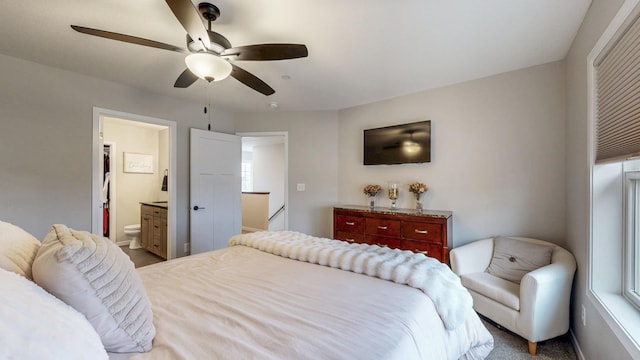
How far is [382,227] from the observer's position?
3150 mm

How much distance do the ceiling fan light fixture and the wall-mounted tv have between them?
231cm

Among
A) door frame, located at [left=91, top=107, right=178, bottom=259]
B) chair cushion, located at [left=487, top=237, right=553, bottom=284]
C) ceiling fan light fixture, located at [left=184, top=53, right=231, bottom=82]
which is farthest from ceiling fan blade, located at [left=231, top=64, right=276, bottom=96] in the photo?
chair cushion, located at [left=487, top=237, right=553, bottom=284]

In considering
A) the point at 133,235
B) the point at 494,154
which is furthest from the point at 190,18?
the point at 133,235

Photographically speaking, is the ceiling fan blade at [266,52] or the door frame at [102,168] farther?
the door frame at [102,168]

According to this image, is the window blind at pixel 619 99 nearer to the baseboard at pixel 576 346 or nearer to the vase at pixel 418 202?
the baseboard at pixel 576 346

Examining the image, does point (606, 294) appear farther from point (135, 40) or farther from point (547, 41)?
point (135, 40)

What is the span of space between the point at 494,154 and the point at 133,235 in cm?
570

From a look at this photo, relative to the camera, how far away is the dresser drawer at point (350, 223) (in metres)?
3.34

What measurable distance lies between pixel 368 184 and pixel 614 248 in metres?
2.49

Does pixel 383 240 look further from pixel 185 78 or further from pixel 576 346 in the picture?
pixel 185 78

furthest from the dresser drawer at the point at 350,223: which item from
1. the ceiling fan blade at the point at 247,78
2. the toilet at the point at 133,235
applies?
the toilet at the point at 133,235

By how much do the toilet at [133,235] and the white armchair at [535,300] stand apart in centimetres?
523

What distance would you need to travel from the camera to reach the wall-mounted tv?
10.8 ft

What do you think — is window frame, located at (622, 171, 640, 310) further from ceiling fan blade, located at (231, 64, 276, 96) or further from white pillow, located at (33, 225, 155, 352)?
ceiling fan blade, located at (231, 64, 276, 96)
